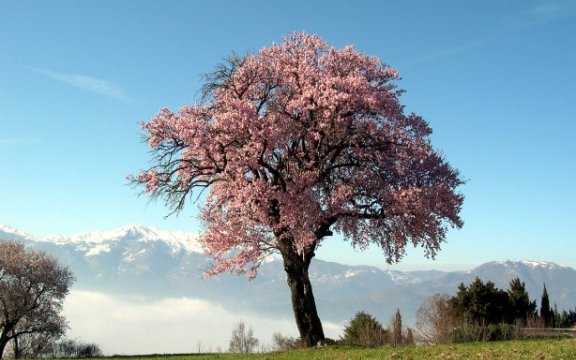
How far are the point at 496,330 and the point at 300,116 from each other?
18899 millimetres

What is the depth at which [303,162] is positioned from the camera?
37.3 metres

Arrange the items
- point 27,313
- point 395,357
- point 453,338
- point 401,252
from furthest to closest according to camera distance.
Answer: point 27,313, point 401,252, point 453,338, point 395,357

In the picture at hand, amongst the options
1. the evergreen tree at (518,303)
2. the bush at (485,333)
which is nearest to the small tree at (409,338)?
the bush at (485,333)

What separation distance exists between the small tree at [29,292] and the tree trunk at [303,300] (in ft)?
151

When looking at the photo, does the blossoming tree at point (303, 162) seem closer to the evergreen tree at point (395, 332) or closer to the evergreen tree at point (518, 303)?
the evergreen tree at point (395, 332)

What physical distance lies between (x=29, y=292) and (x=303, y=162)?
4977 centimetres

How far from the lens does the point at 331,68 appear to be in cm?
3819

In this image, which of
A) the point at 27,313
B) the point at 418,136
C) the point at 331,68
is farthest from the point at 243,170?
the point at 27,313

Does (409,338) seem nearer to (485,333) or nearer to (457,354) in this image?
(485,333)

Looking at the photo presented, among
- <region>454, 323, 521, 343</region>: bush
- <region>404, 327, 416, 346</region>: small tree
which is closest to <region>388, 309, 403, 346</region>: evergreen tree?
<region>404, 327, 416, 346</region>: small tree

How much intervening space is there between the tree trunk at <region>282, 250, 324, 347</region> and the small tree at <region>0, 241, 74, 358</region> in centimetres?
4608

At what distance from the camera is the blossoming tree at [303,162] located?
35312mm

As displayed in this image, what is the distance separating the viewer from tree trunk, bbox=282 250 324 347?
36.3 m

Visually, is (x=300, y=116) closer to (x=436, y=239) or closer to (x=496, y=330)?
(x=436, y=239)
